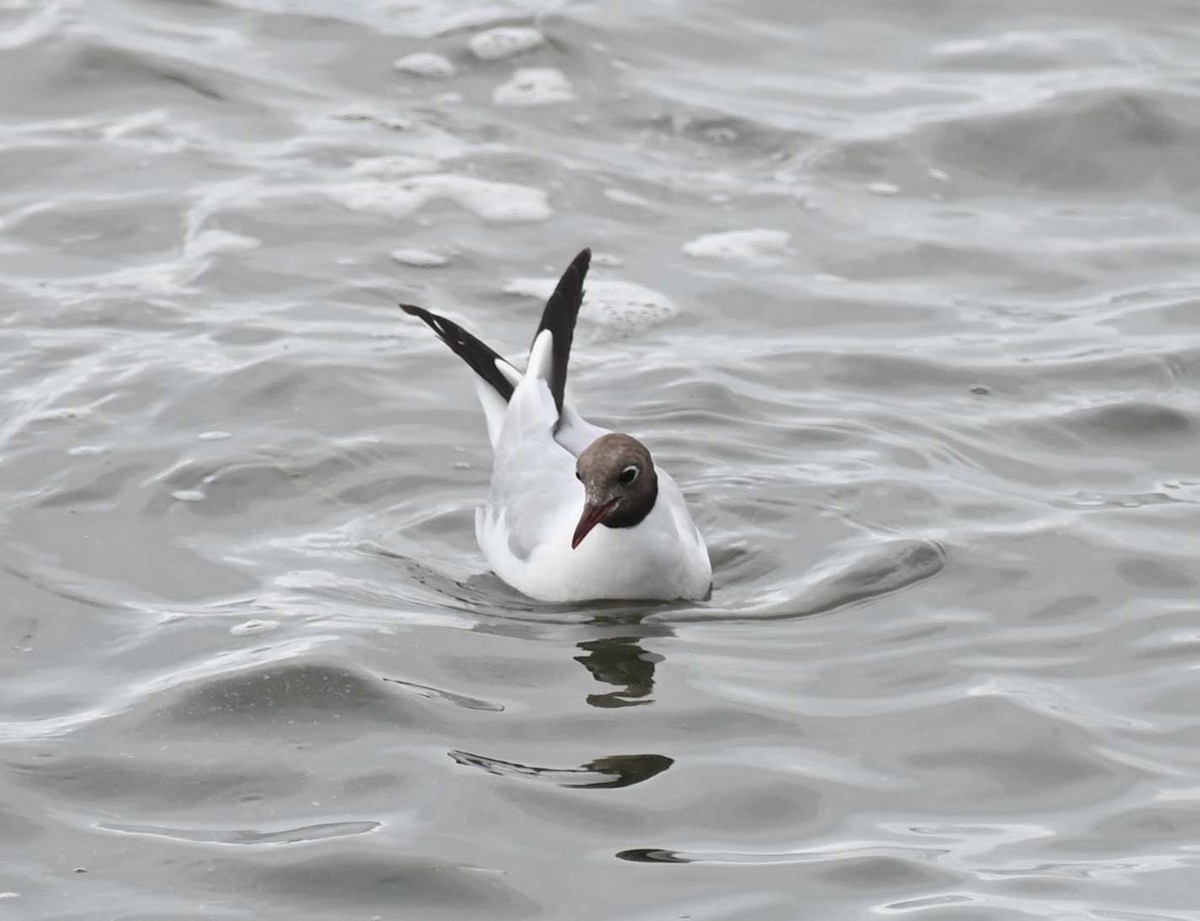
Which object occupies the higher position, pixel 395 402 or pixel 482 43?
pixel 482 43

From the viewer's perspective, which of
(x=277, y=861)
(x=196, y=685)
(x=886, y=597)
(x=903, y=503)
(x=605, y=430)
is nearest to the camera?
(x=277, y=861)

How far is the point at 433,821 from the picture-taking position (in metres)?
5.26

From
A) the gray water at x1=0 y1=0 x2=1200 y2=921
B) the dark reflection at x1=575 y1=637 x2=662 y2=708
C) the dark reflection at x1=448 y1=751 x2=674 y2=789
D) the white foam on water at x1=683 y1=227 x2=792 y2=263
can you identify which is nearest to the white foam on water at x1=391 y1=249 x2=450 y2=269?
the gray water at x1=0 y1=0 x2=1200 y2=921

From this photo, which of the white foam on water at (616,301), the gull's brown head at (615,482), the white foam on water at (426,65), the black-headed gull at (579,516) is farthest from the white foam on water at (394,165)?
the gull's brown head at (615,482)

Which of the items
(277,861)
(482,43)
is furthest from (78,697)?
(482,43)

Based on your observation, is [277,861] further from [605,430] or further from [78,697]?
[605,430]

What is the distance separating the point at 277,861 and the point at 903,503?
327cm

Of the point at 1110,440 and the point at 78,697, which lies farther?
the point at 1110,440

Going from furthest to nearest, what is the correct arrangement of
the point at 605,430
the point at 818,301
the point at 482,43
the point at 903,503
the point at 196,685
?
the point at 482,43, the point at 818,301, the point at 605,430, the point at 903,503, the point at 196,685

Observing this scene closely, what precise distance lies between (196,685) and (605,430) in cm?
259

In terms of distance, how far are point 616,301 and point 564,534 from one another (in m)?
2.81

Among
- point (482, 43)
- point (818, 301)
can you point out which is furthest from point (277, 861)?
point (482, 43)

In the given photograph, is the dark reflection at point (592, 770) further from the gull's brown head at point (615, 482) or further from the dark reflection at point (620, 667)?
the gull's brown head at point (615, 482)

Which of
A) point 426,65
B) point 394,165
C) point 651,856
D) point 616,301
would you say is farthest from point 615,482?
point 426,65
